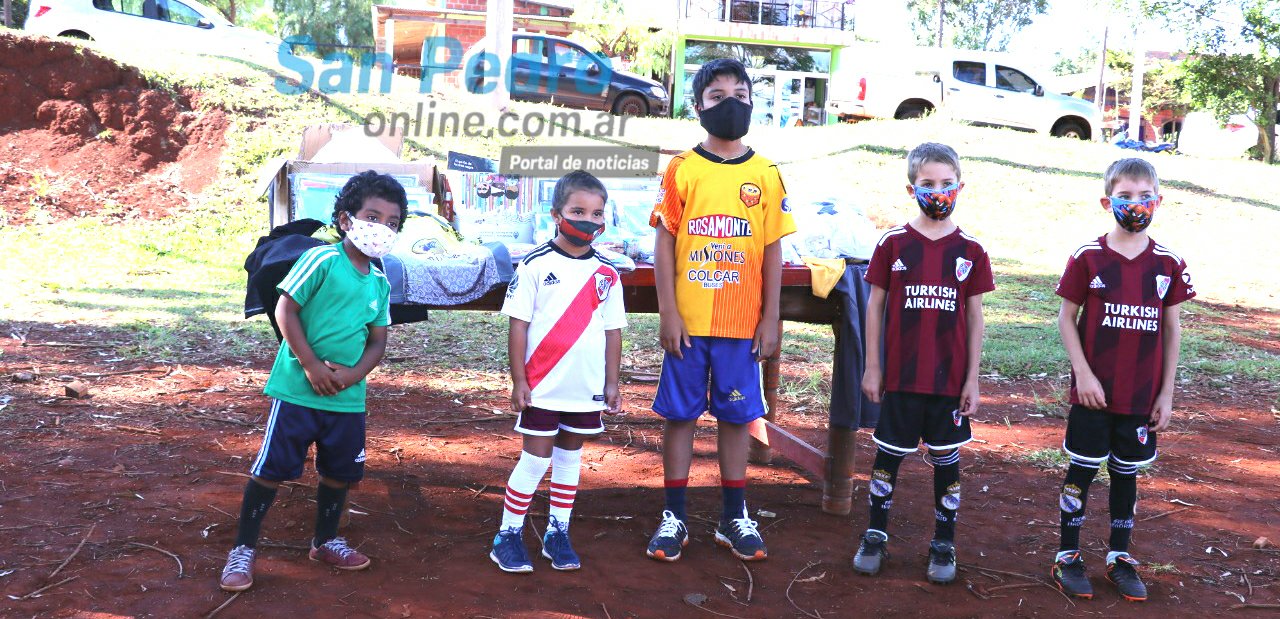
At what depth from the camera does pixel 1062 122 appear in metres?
20.5

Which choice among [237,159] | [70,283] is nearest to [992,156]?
[237,159]

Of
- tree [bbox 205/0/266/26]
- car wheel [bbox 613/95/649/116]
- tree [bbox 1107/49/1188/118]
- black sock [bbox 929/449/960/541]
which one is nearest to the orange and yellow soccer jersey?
black sock [bbox 929/449/960/541]

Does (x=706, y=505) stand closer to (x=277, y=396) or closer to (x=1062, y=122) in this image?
(x=277, y=396)

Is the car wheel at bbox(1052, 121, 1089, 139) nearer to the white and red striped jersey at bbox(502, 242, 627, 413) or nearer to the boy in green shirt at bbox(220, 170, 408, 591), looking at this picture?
the white and red striped jersey at bbox(502, 242, 627, 413)

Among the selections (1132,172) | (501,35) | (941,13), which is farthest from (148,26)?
(941,13)

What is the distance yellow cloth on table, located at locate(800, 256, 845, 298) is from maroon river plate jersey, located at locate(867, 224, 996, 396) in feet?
1.47

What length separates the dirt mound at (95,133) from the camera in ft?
38.2

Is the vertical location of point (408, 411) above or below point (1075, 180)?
below

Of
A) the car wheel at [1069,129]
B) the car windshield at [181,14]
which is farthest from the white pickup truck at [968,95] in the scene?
the car windshield at [181,14]

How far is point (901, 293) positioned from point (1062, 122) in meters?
18.8

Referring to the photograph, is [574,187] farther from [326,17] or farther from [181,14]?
[326,17]

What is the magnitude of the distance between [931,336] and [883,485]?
0.55 metres

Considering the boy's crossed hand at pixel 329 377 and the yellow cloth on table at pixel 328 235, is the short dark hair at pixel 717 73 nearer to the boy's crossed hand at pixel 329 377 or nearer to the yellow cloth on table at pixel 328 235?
the yellow cloth on table at pixel 328 235

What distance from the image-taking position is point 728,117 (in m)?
3.57
